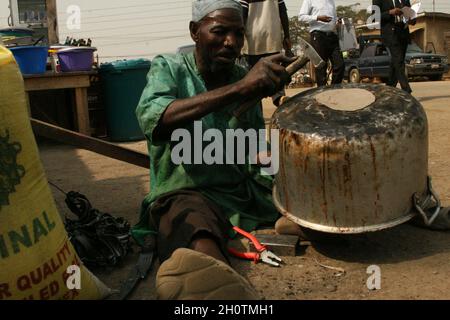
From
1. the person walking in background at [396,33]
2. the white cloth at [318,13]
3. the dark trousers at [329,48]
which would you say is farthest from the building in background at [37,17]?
the person walking in background at [396,33]

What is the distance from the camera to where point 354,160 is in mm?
1988

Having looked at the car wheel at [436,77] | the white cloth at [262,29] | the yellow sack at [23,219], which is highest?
the white cloth at [262,29]

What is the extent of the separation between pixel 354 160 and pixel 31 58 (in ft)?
14.8

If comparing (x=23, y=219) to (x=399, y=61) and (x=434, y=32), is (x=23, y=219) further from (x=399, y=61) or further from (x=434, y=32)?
(x=434, y=32)

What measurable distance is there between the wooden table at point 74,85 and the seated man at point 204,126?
365 centimetres

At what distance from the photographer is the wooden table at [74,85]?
18.6 feet

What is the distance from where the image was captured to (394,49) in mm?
6605

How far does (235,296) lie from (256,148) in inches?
49.1

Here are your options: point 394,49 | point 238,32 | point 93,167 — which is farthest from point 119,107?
point 238,32

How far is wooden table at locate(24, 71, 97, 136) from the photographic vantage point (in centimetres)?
568

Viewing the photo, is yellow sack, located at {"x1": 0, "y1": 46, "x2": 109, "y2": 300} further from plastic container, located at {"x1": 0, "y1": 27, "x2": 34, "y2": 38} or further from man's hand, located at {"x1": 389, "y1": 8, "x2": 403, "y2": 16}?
man's hand, located at {"x1": 389, "y1": 8, "x2": 403, "y2": 16}

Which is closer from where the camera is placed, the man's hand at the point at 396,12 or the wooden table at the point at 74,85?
the wooden table at the point at 74,85

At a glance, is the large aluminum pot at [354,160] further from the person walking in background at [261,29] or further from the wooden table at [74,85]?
the wooden table at [74,85]
